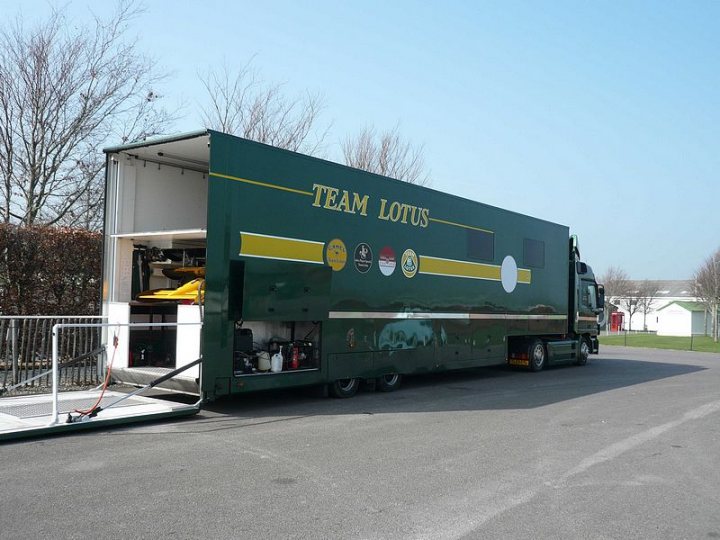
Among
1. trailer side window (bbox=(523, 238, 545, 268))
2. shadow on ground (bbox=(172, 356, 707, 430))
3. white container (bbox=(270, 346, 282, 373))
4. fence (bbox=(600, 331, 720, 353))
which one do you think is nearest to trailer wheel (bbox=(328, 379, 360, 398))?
shadow on ground (bbox=(172, 356, 707, 430))

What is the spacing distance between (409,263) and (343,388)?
261 cm

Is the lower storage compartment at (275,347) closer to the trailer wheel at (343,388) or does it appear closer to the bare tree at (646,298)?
the trailer wheel at (343,388)

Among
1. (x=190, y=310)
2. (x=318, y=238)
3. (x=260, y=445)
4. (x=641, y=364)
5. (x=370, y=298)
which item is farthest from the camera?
(x=641, y=364)

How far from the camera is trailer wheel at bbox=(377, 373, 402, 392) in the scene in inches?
474

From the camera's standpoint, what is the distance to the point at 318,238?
10.4 metres

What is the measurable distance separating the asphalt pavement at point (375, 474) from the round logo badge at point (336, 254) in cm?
222

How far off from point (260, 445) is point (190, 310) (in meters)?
2.76

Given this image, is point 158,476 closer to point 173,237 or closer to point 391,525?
point 391,525

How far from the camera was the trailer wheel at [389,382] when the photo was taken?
12047 mm

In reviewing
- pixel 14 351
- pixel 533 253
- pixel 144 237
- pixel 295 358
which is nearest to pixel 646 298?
pixel 533 253

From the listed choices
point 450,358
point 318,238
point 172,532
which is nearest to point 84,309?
point 318,238

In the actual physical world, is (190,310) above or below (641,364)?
above

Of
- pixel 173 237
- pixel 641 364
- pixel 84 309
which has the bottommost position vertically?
pixel 641 364

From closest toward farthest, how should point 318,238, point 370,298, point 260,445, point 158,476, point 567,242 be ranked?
point 158,476, point 260,445, point 318,238, point 370,298, point 567,242
